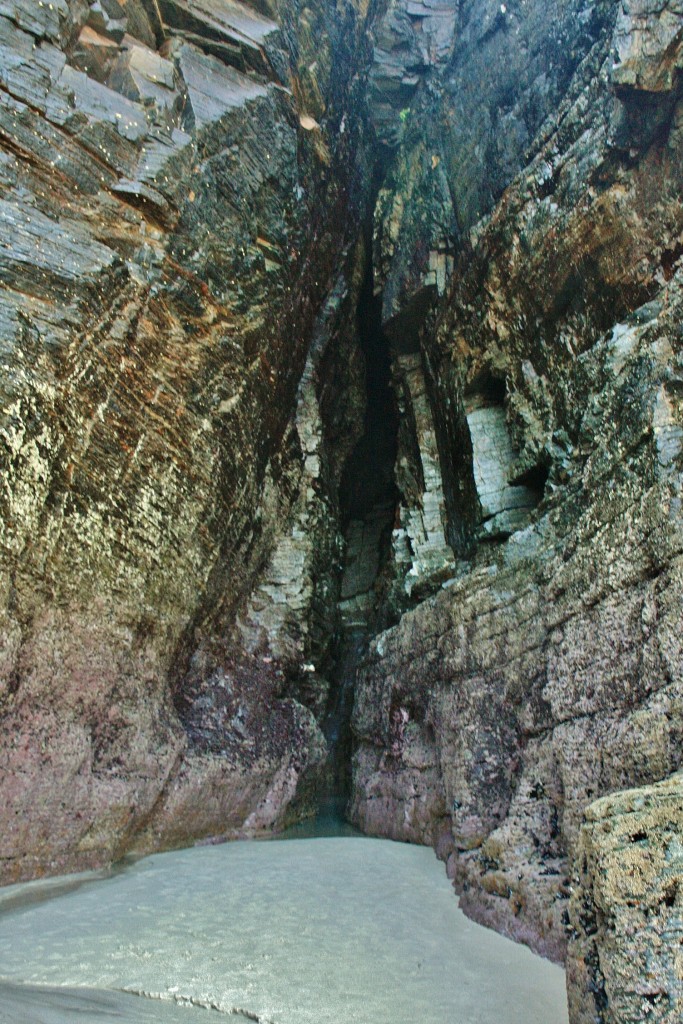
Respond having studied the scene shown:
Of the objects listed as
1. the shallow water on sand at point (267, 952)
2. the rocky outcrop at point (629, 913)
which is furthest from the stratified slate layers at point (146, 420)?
the rocky outcrop at point (629, 913)

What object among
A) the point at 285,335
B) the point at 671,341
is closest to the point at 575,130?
the point at 671,341

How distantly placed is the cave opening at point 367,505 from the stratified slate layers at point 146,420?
159 centimetres

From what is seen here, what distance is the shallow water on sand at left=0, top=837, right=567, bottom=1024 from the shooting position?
414 cm

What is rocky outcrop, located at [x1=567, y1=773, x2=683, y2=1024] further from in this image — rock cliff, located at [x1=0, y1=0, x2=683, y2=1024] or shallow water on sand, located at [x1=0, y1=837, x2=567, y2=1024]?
shallow water on sand, located at [x1=0, y1=837, x2=567, y2=1024]

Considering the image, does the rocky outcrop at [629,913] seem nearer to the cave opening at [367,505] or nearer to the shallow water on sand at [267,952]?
the shallow water on sand at [267,952]

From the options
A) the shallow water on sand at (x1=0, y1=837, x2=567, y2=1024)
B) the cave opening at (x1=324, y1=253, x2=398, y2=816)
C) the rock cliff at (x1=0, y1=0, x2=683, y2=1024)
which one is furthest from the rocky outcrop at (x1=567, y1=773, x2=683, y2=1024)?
the cave opening at (x1=324, y1=253, x2=398, y2=816)

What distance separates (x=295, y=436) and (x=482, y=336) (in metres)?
4.14

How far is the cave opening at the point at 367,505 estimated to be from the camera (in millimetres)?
13648

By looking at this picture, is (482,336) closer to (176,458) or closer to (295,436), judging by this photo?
(295,436)

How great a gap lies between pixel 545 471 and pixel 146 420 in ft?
20.0

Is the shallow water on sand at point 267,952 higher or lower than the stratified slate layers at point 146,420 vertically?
lower

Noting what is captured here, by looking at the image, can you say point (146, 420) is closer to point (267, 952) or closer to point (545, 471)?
point (545, 471)

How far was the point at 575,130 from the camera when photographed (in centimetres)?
945

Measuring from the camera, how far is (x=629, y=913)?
329 cm
